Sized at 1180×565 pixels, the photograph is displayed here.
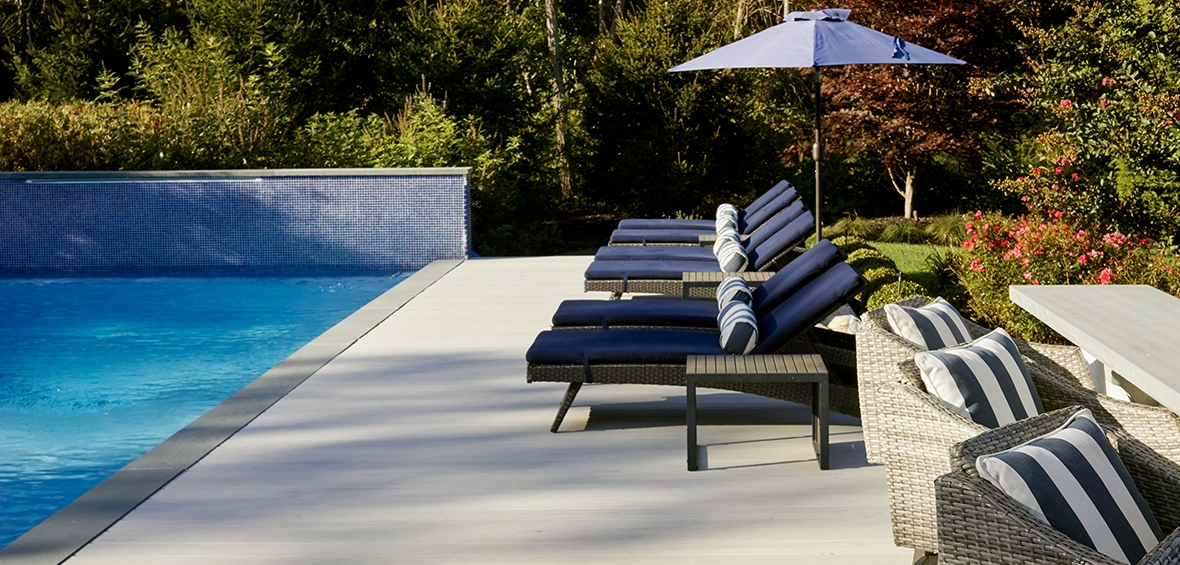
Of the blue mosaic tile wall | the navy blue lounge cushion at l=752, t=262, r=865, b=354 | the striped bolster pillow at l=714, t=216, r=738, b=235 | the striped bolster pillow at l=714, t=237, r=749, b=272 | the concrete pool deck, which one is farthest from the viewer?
the blue mosaic tile wall

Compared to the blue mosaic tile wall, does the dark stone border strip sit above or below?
above

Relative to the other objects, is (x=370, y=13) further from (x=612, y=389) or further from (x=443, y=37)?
(x=612, y=389)

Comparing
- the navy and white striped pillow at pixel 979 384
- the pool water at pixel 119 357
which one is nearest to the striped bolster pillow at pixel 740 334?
the navy and white striped pillow at pixel 979 384

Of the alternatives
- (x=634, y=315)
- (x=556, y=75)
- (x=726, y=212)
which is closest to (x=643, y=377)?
(x=634, y=315)

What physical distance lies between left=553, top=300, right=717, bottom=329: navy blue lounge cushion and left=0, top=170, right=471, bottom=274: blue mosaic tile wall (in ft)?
20.6

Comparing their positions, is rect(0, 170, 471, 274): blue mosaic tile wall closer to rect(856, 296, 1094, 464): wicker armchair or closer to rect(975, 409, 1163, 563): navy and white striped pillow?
rect(856, 296, 1094, 464): wicker armchair

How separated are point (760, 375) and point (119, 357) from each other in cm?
583

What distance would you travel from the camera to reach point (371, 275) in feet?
40.9

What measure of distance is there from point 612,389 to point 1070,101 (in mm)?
4086

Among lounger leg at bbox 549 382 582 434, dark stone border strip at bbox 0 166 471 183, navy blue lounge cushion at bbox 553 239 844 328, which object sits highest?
dark stone border strip at bbox 0 166 471 183

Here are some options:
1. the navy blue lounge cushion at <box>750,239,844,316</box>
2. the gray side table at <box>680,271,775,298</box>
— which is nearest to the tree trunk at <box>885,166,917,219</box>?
the gray side table at <box>680,271,775,298</box>

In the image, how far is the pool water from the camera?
6.04 metres

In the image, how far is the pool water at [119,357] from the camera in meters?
6.04

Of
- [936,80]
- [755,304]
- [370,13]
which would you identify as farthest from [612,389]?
[370,13]
